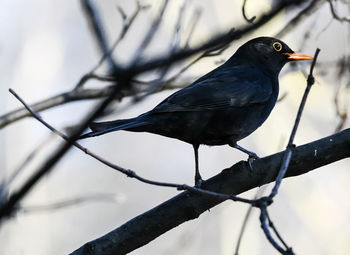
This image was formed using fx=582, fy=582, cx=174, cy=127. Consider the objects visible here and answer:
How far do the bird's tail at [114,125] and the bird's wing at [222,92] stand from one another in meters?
0.30

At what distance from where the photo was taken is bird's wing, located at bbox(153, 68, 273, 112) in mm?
4816

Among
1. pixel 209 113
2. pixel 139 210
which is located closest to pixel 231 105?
pixel 209 113

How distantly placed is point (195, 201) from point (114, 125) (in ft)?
2.74

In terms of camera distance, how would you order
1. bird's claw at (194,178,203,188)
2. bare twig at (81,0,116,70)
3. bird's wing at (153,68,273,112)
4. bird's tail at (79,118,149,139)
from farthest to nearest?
bird's wing at (153,68,273,112) → bird's claw at (194,178,203,188) → bird's tail at (79,118,149,139) → bare twig at (81,0,116,70)

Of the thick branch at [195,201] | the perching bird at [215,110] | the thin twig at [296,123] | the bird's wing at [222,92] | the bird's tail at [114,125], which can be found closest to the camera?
the thin twig at [296,123]

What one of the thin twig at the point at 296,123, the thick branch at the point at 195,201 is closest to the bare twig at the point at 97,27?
the thin twig at the point at 296,123

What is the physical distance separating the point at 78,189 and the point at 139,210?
127 centimetres

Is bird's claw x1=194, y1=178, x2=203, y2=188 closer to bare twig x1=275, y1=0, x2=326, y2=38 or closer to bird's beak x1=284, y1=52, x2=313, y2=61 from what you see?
bare twig x1=275, y1=0, x2=326, y2=38

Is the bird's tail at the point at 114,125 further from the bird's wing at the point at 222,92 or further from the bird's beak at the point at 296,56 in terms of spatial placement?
the bird's beak at the point at 296,56

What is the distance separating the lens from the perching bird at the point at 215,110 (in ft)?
15.3

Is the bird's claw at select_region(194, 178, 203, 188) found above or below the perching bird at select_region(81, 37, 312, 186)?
below

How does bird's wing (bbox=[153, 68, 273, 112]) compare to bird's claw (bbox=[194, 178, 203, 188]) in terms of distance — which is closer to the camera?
bird's claw (bbox=[194, 178, 203, 188])

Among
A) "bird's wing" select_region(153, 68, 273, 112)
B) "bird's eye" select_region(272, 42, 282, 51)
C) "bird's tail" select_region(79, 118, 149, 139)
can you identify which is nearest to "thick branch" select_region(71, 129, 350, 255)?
"bird's tail" select_region(79, 118, 149, 139)

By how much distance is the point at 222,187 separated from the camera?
12.9ft
